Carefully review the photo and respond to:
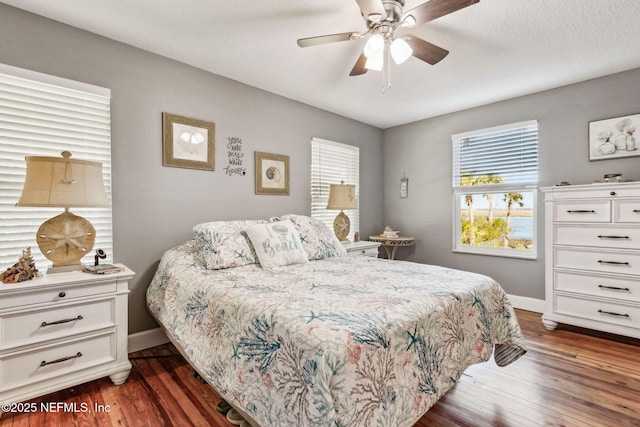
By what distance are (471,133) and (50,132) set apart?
4228 millimetres

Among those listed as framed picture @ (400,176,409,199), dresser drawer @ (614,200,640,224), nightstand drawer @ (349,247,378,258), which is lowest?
nightstand drawer @ (349,247,378,258)

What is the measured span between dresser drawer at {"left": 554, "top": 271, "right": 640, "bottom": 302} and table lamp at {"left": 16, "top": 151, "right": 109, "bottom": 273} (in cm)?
392

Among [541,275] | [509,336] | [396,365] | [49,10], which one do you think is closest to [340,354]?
[396,365]

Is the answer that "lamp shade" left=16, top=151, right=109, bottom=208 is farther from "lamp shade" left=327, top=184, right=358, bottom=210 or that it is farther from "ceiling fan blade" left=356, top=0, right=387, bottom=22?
"lamp shade" left=327, top=184, right=358, bottom=210

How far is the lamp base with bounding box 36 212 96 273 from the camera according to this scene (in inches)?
74.9

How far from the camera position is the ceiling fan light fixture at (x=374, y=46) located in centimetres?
187

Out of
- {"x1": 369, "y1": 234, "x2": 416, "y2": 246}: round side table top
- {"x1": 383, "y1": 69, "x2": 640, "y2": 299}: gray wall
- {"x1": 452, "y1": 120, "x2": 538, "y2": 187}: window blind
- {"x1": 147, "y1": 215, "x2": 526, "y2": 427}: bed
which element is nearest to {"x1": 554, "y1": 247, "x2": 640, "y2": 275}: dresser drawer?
{"x1": 383, "y1": 69, "x2": 640, "y2": 299}: gray wall

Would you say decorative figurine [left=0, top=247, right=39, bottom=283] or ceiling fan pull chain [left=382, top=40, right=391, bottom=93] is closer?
decorative figurine [left=0, top=247, right=39, bottom=283]

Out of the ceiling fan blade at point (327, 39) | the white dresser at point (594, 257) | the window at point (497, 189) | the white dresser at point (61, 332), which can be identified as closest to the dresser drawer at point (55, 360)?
the white dresser at point (61, 332)

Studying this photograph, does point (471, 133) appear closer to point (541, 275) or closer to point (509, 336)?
point (541, 275)

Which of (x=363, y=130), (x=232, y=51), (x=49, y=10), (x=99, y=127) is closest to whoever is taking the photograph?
(x=49, y=10)

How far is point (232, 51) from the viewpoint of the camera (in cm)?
252

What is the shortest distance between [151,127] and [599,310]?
13.9ft

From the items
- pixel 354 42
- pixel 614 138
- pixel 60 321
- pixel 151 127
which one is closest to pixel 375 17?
pixel 354 42
